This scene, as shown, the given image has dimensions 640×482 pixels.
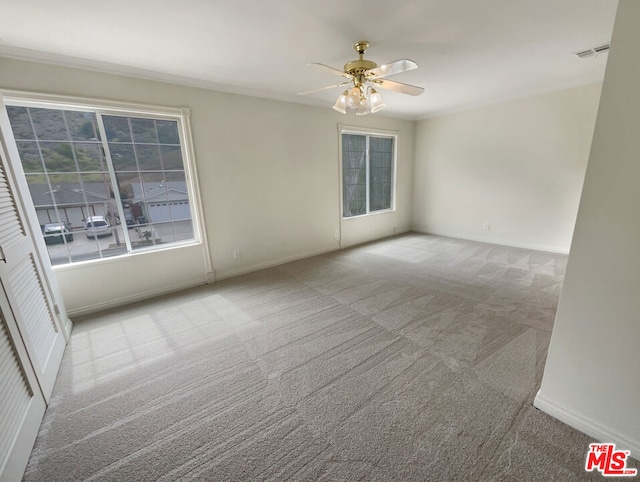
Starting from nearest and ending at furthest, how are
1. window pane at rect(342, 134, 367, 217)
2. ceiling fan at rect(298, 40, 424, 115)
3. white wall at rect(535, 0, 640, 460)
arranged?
white wall at rect(535, 0, 640, 460), ceiling fan at rect(298, 40, 424, 115), window pane at rect(342, 134, 367, 217)

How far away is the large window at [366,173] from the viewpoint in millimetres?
4695

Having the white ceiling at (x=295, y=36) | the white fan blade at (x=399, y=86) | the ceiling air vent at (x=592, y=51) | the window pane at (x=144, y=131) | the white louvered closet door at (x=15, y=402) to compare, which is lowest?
the white louvered closet door at (x=15, y=402)

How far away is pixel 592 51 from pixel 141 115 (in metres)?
4.44

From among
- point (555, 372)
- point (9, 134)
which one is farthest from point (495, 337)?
point (9, 134)

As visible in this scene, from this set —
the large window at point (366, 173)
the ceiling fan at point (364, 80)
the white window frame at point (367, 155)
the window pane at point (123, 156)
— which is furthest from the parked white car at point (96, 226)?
the large window at point (366, 173)

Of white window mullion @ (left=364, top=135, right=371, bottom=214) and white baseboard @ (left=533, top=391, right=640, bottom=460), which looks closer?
white baseboard @ (left=533, top=391, right=640, bottom=460)

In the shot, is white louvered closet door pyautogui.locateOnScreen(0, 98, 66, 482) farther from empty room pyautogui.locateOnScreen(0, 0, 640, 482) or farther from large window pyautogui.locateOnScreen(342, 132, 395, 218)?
large window pyautogui.locateOnScreen(342, 132, 395, 218)

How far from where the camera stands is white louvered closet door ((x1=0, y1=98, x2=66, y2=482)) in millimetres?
1211

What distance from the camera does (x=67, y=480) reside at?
1184mm

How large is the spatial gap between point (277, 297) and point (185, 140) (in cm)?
204

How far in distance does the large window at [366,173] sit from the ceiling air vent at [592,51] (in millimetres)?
2838

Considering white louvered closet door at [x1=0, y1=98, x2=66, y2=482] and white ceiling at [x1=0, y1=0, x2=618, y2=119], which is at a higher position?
white ceiling at [x1=0, y1=0, x2=618, y2=119]

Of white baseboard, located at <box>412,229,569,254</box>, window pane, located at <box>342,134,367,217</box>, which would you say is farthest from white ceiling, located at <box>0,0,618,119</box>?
white baseboard, located at <box>412,229,569,254</box>

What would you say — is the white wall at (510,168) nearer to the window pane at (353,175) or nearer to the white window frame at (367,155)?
the white window frame at (367,155)
